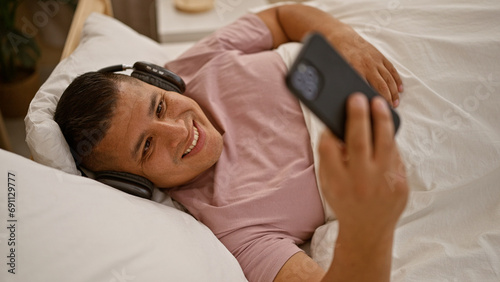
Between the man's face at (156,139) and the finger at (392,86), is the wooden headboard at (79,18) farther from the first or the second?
the finger at (392,86)

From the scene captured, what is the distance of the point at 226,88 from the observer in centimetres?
118

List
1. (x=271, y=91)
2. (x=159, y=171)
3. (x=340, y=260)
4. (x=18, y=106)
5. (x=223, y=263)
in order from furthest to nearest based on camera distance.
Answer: (x=18, y=106) < (x=271, y=91) < (x=159, y=171) < (x=223, y=263) < (x=340, y=260)

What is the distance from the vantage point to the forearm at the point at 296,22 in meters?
1.17

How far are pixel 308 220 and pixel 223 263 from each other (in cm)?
25

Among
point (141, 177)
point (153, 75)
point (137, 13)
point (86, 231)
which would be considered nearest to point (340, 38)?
point (153, 75)

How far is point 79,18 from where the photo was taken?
1.44 m

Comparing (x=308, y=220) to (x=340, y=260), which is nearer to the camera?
(x=340, y=260)

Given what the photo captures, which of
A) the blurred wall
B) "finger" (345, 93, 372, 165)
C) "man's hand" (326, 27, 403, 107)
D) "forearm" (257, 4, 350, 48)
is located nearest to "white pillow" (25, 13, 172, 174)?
"forearm" (257, 4, 350, 48)

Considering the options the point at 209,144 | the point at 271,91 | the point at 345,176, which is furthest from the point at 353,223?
the point at 271,91

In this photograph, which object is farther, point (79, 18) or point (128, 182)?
point (79, 18)

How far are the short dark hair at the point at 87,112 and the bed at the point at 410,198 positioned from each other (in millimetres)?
40

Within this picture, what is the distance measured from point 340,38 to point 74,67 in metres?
0.73

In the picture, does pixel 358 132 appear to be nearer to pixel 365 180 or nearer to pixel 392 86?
pixel 365 180

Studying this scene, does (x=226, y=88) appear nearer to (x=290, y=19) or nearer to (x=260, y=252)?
(x=290, y=19)
